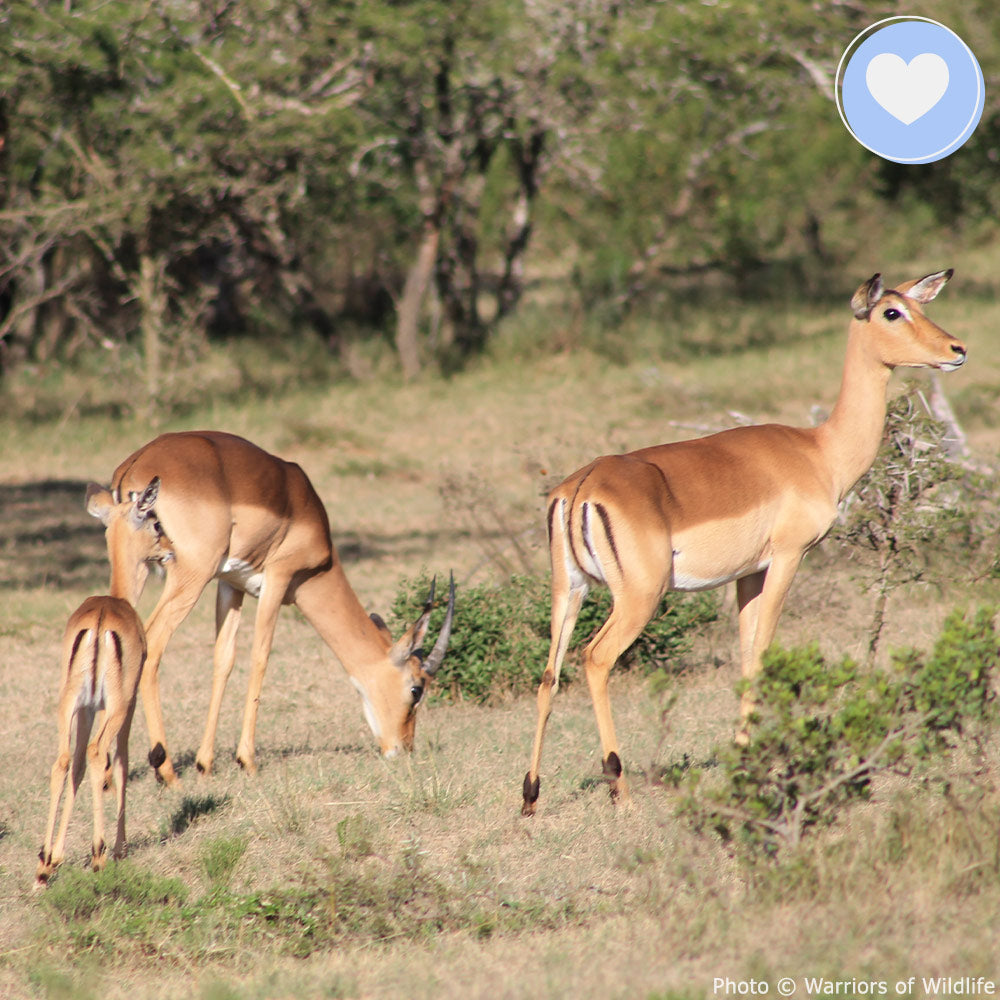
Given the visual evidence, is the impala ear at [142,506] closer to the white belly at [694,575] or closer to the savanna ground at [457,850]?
the savanna ground at [457,850]

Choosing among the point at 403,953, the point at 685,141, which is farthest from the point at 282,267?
the point at 403,953

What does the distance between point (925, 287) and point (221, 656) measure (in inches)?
141

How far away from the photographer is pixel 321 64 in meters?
16.6

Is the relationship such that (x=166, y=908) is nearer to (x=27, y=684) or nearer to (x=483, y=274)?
(x=27, y=684)

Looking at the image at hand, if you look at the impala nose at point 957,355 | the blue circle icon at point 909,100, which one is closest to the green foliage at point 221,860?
the impala nose at point 957,355

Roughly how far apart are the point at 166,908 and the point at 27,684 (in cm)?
366

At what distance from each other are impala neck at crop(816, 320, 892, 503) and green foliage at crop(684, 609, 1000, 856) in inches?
66.7

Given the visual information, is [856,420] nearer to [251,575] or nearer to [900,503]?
[900,503]

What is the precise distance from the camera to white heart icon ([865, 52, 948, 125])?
6.43m

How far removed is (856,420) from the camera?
6.01 m

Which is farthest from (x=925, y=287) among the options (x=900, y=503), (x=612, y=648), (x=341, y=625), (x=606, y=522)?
(x=341, y=625)

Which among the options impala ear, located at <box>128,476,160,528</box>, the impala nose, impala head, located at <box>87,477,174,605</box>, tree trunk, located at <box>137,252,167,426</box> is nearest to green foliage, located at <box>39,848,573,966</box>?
impala head, located at <box>87,477,174,605</box>

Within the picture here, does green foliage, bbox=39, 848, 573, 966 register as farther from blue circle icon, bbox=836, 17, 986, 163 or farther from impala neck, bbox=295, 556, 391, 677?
blue circle icon, bbox=836, 17, 986, 163

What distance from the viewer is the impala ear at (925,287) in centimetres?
595
